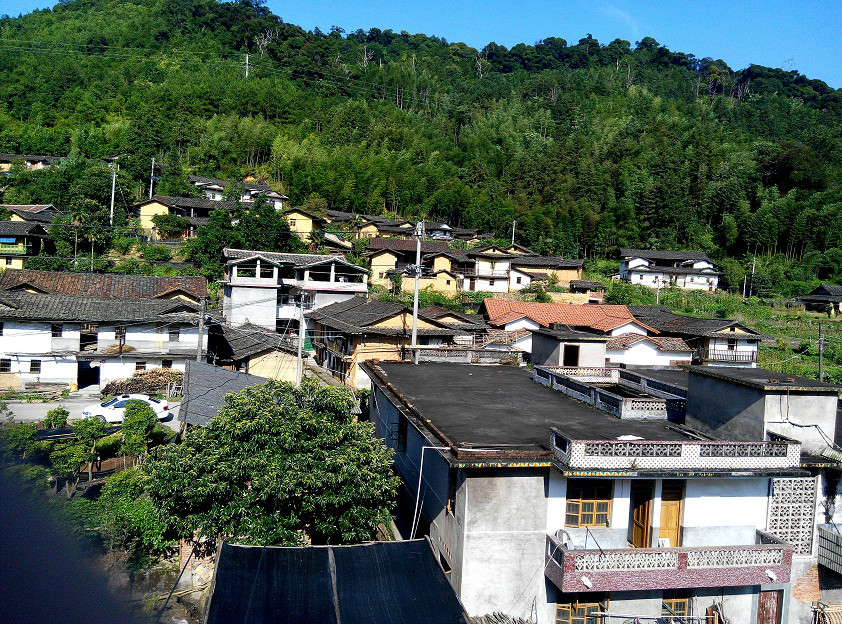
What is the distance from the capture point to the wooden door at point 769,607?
27.8 ft

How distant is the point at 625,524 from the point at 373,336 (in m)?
14.2

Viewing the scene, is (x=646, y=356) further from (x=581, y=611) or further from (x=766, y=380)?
(x=581, y=611)

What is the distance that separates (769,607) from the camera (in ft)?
27.9

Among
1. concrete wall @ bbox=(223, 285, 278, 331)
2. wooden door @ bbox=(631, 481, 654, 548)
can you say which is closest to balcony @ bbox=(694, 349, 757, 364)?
concrete wall @ bbox=(223, 285, 278, 331)

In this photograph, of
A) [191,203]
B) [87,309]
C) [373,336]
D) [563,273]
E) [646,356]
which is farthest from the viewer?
[563,273]

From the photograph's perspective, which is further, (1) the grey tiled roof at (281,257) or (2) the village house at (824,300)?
(2) the village house at (824,300)

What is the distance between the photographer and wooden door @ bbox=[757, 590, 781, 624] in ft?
27.8

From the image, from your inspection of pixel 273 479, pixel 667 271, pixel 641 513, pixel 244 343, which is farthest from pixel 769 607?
pixel 667 271

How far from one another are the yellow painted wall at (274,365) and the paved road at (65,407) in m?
3.77

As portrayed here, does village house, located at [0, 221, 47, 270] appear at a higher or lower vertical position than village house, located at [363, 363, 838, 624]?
higher

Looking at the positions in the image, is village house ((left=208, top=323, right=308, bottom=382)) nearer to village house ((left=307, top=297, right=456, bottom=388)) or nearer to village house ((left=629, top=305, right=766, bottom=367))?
village house ((left=307, top=297, right=456, bottom=388))

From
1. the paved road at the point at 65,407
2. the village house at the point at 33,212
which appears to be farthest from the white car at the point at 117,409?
the village house at the point at 33,212

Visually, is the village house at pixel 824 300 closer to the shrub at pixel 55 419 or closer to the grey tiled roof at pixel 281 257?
the grey tiled roof at pixel 281 257

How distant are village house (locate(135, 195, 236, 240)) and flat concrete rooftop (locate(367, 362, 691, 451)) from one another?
31278 millimetres
